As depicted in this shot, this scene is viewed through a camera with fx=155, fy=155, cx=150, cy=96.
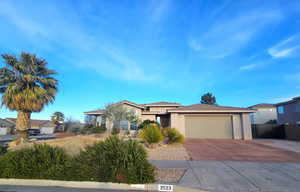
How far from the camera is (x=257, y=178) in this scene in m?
4.91

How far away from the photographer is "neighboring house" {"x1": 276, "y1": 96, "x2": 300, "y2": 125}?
21.6m

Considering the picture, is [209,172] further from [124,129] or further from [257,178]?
[124,129]

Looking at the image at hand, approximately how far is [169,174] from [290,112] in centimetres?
2667

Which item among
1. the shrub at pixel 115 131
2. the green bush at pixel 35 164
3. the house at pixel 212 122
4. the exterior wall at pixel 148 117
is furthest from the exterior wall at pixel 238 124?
the green bush at pixel 35 164

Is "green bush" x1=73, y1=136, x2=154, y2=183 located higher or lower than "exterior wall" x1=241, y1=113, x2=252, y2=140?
lower

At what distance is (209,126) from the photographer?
17.5m

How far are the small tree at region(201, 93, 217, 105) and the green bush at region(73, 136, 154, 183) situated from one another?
46633 mm

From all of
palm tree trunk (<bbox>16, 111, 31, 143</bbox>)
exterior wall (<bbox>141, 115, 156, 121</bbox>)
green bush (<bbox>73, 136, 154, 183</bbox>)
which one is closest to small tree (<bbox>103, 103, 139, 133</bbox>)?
exterior wall (<bbox>141, 115, 156, 121</bbox>)

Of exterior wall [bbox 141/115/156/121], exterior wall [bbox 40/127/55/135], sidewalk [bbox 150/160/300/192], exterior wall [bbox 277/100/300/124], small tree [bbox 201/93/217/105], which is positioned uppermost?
small tree [bbox 201/93/217/105]

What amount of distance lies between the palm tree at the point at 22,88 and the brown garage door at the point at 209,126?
48.4 ft

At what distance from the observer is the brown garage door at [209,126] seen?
17.2 metres

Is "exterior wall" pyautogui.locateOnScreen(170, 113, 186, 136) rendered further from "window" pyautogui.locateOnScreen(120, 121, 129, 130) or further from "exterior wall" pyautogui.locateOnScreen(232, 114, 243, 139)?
"window" pyautogui.locateOnScreen(120, 121, 129, 130)

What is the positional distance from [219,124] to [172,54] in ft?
31.1

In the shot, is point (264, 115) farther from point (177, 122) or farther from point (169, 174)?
point (169, 174)
